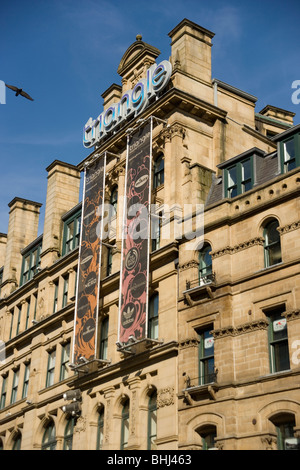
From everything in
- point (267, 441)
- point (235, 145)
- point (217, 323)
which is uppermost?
point (235, 145)

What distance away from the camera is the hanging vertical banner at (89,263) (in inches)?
1766

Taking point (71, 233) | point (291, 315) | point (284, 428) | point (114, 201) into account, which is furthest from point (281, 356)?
point (71, 233)

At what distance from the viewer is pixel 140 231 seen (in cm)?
4256

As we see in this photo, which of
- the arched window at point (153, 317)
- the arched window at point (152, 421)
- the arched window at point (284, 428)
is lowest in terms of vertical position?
the arched window at point (284, 428)

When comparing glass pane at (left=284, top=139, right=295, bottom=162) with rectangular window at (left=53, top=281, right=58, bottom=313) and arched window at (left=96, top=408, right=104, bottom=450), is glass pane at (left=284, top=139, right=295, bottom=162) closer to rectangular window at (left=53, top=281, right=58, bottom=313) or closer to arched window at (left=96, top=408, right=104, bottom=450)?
arched window at (left=96, top=408, right=104, bottom=450)

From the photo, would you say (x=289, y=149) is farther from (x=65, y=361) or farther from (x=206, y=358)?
(x=65, y=361)

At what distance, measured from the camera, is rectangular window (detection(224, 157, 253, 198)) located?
128 ft

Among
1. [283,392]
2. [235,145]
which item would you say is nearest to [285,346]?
[283,392]

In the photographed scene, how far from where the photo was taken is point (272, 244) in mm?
35031

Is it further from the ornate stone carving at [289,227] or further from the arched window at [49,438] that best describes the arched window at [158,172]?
the arched window at [49,438]

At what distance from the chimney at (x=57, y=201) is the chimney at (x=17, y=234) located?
662 centimetres

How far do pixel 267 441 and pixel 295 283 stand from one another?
6.87 metres

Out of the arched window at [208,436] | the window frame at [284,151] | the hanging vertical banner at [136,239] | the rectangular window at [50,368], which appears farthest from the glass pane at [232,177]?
the rectangular window at [50,368]

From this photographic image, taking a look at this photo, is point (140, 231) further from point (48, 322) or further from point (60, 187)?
point (60, 187)
